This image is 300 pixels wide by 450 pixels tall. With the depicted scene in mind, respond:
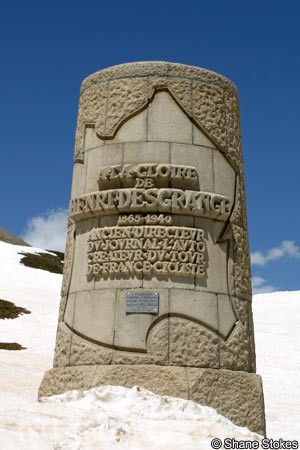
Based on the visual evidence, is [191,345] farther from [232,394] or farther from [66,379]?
[66,379]

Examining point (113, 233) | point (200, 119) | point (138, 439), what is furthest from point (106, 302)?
point (200, 119)

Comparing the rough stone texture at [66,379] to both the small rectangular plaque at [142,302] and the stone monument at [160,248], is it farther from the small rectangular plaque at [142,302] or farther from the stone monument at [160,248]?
the small rectangular plaque at [142,302]

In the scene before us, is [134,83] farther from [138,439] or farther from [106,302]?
[138,439]

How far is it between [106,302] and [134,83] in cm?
340

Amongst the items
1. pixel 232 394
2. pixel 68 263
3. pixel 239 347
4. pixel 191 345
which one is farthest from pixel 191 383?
pixel 68 263

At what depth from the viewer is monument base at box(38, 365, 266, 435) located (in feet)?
24.5

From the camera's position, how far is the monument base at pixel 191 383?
747cm

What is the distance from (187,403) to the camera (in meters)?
7.24

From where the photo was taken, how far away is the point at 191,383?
7496mm

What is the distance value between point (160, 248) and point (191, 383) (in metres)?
1.83

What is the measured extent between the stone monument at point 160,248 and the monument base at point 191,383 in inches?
0.6

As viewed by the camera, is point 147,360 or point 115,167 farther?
point 115,167

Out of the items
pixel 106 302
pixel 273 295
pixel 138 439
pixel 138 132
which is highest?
pixel 273 295

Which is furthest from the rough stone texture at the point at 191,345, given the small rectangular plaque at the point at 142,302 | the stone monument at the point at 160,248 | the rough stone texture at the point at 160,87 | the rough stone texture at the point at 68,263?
the rough stone texture at the point at 160,87
